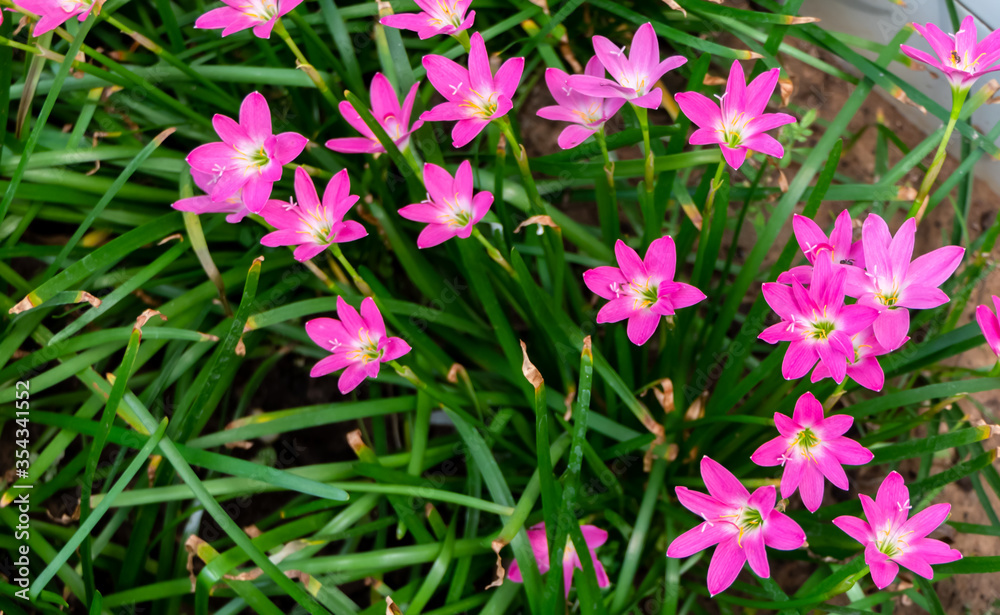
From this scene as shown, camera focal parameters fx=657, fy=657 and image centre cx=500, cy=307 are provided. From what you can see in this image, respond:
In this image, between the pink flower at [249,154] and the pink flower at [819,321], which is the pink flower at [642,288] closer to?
the pink flower at [819,321]

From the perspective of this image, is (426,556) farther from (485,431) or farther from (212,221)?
(212,221)

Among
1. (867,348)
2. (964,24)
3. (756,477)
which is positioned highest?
(964,24)

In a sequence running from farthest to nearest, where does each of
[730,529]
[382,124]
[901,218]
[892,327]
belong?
[901,218] → [382,124] → [730,529] → [892,327]

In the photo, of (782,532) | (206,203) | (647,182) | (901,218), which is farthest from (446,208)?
(901,218)

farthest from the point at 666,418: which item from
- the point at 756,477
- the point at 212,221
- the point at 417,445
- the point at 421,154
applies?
the point at 212,221

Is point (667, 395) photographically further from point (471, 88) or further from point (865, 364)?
point (471, 88)

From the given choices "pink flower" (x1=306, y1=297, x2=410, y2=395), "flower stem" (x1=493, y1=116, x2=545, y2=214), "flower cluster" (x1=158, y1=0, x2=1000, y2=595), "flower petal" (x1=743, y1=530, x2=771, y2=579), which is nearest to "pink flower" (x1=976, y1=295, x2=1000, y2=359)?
"flower cluster" (x1=158, y1=0, x2=1000, y2=595)
